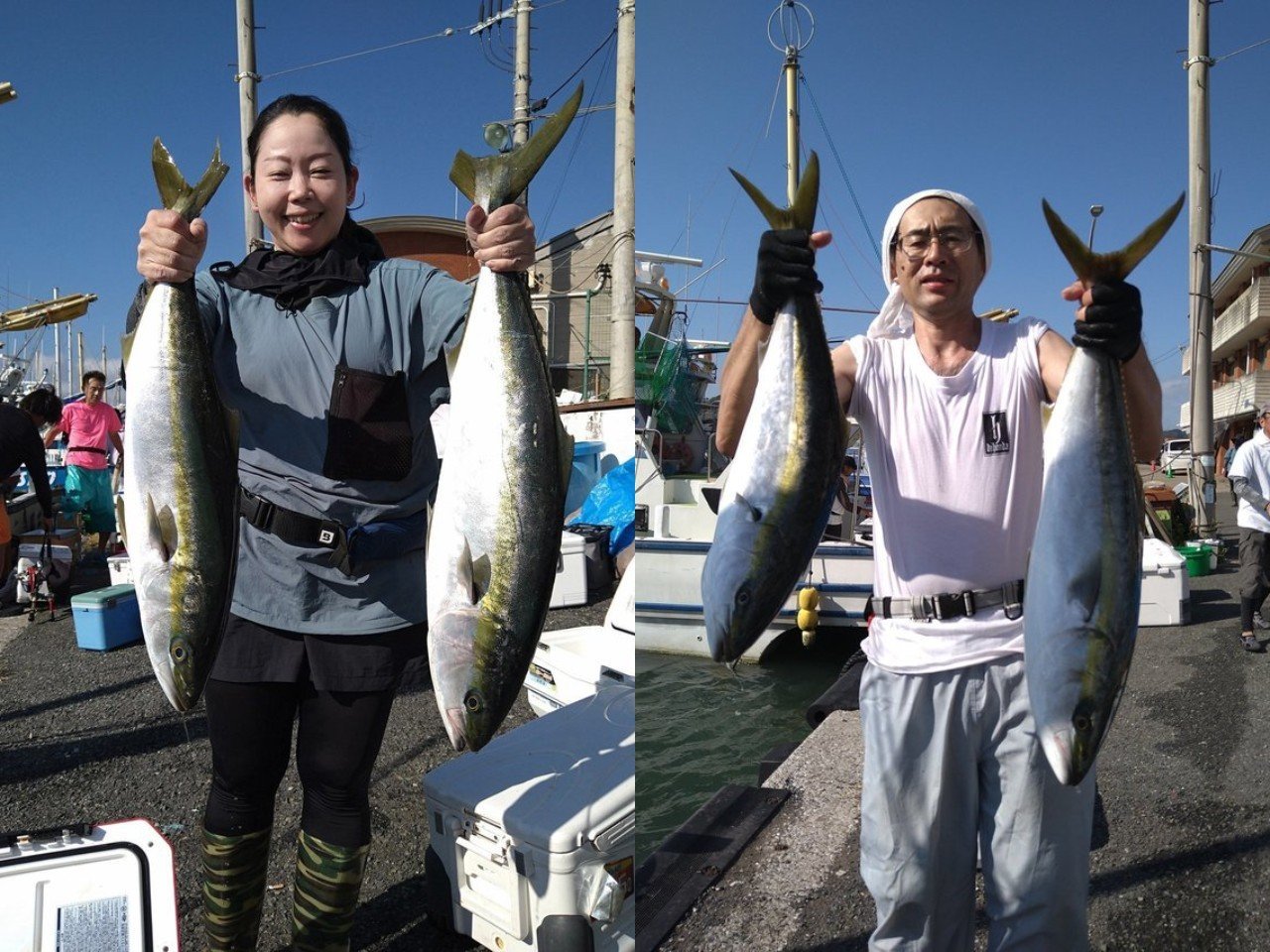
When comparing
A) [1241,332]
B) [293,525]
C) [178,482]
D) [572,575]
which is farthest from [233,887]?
[572,575]

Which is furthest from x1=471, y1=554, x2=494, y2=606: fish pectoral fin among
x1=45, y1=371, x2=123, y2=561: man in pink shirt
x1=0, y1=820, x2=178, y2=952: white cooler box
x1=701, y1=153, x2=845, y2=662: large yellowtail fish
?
x1=45, y1=371, x2=123, y2=561: man in pink shirt

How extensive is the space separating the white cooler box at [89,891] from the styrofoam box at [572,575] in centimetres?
339

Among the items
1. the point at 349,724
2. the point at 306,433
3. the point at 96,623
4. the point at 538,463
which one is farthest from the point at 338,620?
the point at 96,623

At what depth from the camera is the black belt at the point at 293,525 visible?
64.1 inches

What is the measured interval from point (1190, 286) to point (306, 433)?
1.60m

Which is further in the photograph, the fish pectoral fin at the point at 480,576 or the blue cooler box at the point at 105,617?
the blue cooler box at the point at 105,617

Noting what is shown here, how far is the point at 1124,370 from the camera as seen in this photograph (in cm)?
142

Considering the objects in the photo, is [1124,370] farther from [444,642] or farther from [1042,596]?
[444,642]

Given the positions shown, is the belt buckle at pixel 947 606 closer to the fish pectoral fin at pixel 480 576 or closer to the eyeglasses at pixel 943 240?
the eyeglasses at pixel 943 240

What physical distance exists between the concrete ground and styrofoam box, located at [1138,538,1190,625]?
0.43m

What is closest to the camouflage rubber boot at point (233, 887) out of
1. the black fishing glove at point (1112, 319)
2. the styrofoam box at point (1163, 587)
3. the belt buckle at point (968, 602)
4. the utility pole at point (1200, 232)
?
the belt buckle at point (968, 602)

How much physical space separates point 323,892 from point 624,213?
1.45m

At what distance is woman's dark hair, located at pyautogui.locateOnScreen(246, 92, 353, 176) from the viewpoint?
154 cm

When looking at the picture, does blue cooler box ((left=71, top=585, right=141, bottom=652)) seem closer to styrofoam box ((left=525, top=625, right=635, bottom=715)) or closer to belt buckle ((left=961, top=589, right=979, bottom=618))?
styrofoam box ((left=525, top=625, right=635, bottom=715))
